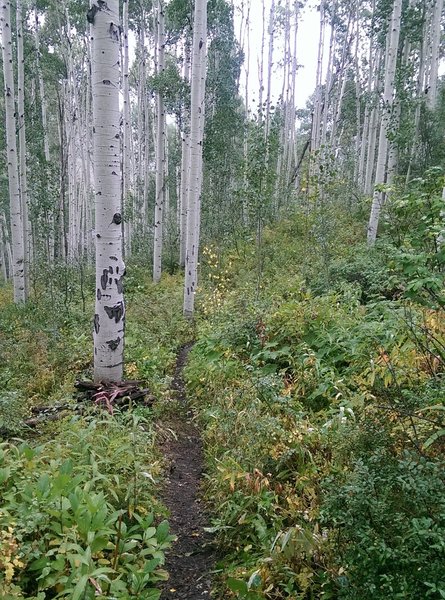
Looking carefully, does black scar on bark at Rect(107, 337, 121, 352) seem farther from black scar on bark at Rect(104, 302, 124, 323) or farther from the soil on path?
the soil on path

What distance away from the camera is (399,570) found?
6.41ft

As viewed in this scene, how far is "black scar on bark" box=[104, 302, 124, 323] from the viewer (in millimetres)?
4950

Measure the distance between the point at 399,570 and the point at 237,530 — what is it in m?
1.45

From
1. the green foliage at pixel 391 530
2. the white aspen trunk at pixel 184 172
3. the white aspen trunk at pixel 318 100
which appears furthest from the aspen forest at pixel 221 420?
the white aspen trunk at pixel 318 100

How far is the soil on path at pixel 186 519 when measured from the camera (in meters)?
2.73

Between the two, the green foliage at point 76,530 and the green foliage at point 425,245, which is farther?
the green foliage at point 425,245

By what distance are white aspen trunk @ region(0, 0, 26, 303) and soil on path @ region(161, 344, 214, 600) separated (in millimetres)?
8201

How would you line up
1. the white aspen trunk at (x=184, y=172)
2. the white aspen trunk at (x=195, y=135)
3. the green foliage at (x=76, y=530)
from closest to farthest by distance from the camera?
the green foliage at (x=76, y=530), the white aspen trunk at (x=195, y=135), the white aspen trunk at (x=184, y=172)

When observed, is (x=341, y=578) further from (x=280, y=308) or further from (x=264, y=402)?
(x=280, y=308)

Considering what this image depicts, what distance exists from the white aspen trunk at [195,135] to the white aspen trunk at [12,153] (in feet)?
16.3

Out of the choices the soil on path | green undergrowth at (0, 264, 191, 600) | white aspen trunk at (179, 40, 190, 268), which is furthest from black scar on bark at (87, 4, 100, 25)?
white aspen trunk at (179, 40, 190, 268)

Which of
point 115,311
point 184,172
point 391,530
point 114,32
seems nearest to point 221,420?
point 115,311

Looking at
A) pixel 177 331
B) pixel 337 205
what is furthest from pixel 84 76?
pixel 177 331

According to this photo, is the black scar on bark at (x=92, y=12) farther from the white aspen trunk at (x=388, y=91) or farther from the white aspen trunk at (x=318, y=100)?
the white aspen trunk at (x=318, y=100)
